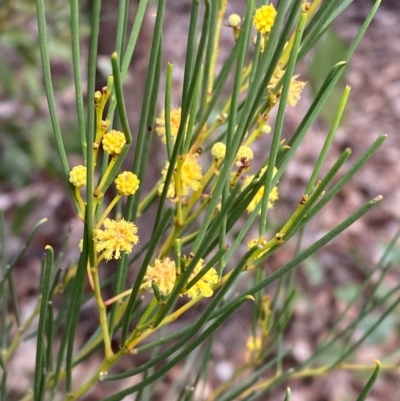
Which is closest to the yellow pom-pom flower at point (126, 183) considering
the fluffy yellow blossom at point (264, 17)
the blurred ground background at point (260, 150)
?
the fluffy yellow blossom at point (264, 17)

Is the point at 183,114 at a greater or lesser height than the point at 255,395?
greater

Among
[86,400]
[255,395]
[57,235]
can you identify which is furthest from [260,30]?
[57,235]

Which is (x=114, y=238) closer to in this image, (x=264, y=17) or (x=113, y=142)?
(x=113, y=142)

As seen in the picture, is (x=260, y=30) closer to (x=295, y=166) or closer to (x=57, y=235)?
(x=57, y=235)

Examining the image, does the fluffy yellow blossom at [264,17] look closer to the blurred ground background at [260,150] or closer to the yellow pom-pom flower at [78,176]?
the yellow pom-pom flower at [78,176]

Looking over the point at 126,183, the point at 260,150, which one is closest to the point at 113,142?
the point at 126,183

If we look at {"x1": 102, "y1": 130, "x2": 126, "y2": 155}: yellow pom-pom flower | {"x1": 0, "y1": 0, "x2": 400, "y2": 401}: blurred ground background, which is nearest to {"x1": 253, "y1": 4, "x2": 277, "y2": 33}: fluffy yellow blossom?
{"x1": 102, "y1": 130, "x2": 126, "y2": 155}: yellow pom-pom flower
